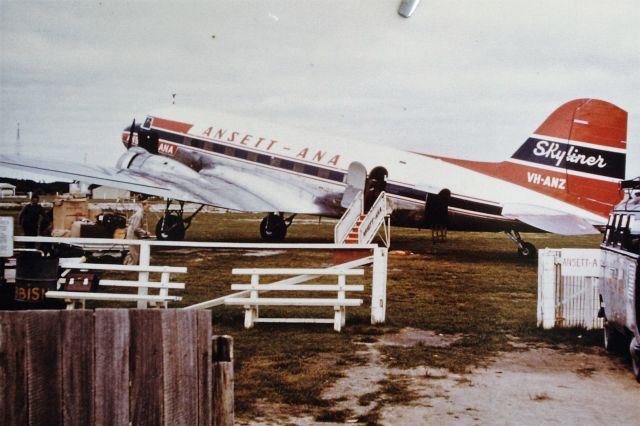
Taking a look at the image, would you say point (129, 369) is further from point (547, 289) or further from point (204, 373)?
point (547, 289)

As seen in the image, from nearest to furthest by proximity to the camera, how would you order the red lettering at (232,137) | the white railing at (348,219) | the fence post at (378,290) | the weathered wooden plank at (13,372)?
1. the weathered wooden plank at (13,372)
2. the fence post at (378,290)
3. the white railing at (348,219)
4. the red lettering at (232,137)

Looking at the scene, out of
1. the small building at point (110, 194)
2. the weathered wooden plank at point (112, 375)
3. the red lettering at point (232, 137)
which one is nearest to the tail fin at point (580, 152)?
the red lettering at point (232, 137)

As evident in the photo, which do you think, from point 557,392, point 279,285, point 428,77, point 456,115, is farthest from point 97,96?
point 557,392

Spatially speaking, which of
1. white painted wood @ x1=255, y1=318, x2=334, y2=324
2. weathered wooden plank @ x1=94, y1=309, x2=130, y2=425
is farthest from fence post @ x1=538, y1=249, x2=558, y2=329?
weathered wooden plank @ x1=94, y1=309, x2=130, y2=425

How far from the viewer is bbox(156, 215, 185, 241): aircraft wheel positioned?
17.4 meters

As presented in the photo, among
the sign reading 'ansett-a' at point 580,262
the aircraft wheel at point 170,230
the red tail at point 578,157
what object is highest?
the red tail at point 578,157

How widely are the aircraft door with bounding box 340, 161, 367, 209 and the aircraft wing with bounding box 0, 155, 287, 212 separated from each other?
80.3 inches

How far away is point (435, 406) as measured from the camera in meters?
5.80

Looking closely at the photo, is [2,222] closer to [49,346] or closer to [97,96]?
[97,96]

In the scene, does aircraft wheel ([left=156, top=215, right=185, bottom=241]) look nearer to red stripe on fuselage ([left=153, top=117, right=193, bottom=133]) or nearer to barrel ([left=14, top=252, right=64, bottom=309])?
red stripe on fuselage ([left=153, top=117, right=193, bottom=133])

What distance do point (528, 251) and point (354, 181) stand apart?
5.17 m

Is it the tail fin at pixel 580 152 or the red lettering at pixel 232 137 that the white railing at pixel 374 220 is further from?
the red lettering at pixel 232 137

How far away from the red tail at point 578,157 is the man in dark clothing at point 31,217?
9178 mm

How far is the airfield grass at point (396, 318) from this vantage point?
6641 millimetres
